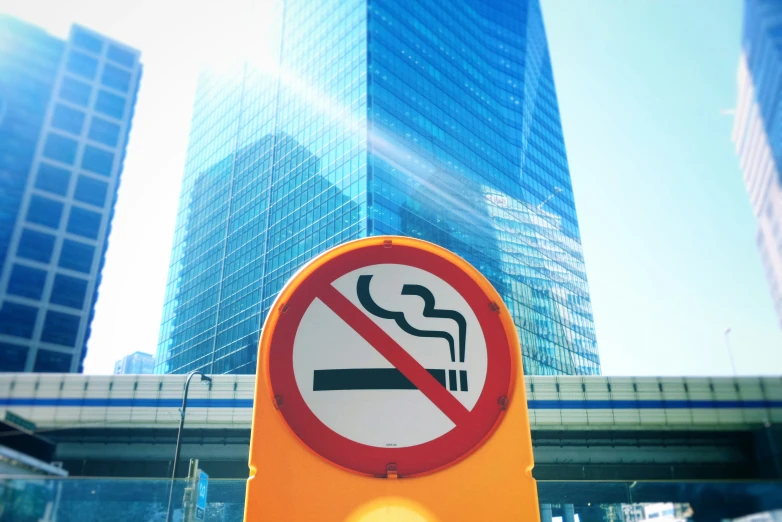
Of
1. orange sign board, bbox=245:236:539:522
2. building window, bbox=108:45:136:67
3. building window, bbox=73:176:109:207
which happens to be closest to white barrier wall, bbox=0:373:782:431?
orange sign board, bbox=245:236:539:522

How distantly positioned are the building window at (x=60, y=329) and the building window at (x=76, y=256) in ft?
22.5

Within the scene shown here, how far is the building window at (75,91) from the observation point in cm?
8212

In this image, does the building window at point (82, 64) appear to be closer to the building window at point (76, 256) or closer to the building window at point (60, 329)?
the building window at point (76, 256)

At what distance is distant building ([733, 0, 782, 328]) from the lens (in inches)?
3088

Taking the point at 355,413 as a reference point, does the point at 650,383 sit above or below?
above

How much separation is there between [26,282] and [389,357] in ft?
267

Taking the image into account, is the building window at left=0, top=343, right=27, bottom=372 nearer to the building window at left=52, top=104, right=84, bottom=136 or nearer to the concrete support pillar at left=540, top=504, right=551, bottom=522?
the building window at left=52, top=104, right=84, bottom=136

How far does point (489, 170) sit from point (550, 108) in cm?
3589

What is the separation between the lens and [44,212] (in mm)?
74500

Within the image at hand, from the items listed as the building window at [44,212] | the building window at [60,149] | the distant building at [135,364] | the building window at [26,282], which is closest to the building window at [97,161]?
→ the building window at [60,149]

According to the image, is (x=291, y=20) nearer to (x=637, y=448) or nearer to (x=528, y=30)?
(x=528, y=30)

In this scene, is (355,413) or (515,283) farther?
(515,283)

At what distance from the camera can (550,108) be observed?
11269 cm

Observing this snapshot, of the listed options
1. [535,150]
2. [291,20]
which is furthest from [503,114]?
[291,20]
